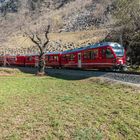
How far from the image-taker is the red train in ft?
98.5

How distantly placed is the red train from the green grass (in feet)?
30.9

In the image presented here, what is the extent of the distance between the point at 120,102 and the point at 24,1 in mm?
143848

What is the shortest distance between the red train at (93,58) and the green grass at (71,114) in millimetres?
9427

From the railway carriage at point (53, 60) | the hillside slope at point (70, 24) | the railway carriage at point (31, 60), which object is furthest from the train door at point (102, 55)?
the hillside slope at point (70, 24)

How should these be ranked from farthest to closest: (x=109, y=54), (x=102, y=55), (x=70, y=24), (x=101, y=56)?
(x=70, y=24) < (x=101, y=56) < (x=102, y=55) < (x=109, y=54)

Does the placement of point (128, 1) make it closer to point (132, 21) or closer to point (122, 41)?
point (132, 21)

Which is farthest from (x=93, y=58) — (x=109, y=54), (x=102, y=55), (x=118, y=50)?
(x=118, y=50)

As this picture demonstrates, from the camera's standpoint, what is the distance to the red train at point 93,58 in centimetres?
3003

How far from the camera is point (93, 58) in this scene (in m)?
32.6

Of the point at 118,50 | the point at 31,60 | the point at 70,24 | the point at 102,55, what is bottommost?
the point at 31,60

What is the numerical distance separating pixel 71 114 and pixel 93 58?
18.0 meters

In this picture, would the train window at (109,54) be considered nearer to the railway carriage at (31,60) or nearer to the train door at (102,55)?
the train door at (102,55)

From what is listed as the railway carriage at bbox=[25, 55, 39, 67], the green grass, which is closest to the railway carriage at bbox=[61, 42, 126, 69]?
the green grass

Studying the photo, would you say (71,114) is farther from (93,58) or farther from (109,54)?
(93,58)
